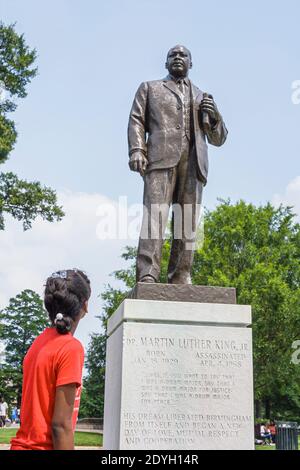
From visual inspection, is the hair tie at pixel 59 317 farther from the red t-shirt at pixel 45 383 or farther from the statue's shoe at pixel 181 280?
the statue's shoe at pixel 181 280

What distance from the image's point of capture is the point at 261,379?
2586 cm

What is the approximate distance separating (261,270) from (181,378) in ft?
64.2

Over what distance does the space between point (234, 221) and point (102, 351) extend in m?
24.8

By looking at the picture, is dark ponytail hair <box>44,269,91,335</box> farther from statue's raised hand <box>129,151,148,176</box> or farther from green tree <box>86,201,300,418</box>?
green tree <box>86,201,300,418</box>

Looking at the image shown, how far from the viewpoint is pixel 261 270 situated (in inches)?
→ 970

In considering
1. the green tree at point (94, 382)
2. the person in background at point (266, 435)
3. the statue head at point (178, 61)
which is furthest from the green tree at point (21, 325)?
the statue head at point (178, 61)

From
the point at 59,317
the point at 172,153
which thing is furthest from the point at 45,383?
the point at 172,153

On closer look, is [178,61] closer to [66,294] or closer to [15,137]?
[66,294]

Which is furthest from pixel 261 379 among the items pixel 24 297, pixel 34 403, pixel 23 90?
pixel 24 297

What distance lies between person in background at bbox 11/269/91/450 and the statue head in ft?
14.8

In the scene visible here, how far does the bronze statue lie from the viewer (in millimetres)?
6430

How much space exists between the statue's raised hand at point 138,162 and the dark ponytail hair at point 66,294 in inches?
139

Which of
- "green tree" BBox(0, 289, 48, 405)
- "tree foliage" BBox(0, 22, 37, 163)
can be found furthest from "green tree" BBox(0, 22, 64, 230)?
"green tree" BBox(0, 289, 48, 405)
